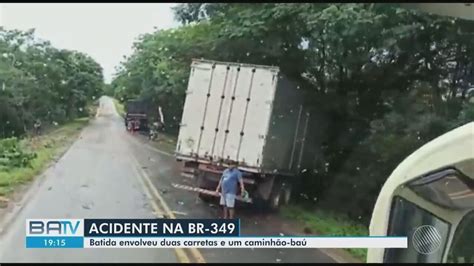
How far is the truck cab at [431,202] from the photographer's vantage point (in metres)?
0.85

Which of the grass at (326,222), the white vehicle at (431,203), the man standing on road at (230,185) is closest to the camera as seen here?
the white vehicle at (431,203)

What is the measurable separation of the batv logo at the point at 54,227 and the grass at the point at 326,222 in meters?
0.99

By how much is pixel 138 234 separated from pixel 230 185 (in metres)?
0.69

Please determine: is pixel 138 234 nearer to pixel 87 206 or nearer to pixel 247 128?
pixel 87 206

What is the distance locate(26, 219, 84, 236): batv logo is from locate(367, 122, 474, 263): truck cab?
135cm

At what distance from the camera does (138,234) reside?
2.28 m

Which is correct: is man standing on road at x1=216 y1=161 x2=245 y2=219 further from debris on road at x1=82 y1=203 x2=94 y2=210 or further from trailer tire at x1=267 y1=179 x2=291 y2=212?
debris on road at x1=82 y1=203 x2=94 y2=210

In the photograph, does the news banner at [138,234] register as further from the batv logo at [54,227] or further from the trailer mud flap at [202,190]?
the trailer mud flap at [202,190]

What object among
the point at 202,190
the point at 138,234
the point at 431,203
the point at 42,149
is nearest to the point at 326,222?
the point at 202,190

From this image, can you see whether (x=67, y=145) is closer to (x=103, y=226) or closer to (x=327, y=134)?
(x=103, y=226)

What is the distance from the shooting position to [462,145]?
2.65 ft

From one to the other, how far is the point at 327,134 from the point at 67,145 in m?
1.32

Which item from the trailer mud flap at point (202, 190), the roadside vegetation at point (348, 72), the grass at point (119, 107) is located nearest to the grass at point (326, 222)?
the roadside vegetation at point (348, 72)

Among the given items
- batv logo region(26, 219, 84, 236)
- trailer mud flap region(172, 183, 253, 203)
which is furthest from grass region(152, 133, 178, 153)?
batv logo region(26, 219, 84, 236)
